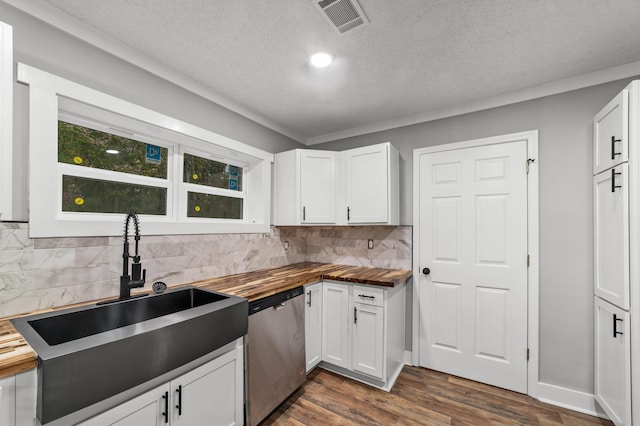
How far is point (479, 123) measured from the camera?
2.54m

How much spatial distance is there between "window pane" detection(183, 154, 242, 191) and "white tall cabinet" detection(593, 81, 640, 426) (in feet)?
9.71

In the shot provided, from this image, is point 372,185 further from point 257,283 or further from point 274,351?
point 274,351

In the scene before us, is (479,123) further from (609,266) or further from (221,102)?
(221,102)

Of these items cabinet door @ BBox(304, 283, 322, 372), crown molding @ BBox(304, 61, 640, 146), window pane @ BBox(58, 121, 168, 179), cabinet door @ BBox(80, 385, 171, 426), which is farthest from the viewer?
cabinet door @ BBox(304, 283, 322, 372)

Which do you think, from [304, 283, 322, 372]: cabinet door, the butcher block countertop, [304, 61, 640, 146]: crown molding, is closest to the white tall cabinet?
[304, 61, 640, 146]: crown molding

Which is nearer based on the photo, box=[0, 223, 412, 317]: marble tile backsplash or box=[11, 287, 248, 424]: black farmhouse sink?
box=[11, 287, 248, 424]: black farmhouse sink

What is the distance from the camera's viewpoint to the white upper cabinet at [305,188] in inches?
114

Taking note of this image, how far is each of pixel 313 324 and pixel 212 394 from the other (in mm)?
1119

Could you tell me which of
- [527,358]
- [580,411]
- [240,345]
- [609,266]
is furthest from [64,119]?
[580,411]

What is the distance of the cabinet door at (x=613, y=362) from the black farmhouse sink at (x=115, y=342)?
2253 millimetres

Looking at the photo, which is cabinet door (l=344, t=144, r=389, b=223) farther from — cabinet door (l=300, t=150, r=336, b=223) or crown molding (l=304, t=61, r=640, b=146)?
crown molding (l=304, t=61, r=640, b=146)

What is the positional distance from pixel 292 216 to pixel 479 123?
200 centimetres

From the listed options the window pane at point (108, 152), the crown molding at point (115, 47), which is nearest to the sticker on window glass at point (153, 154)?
the window pane at point (108, 152)

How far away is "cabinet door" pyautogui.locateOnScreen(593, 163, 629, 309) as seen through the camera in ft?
5.32
